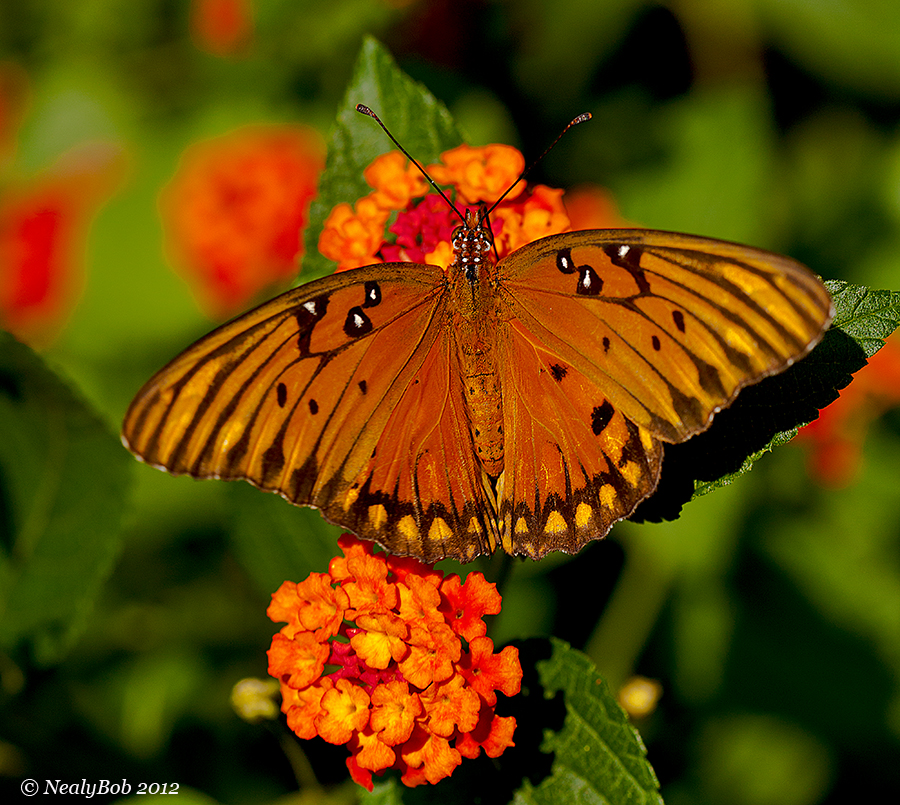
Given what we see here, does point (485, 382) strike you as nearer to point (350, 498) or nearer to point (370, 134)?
point (350, 498)

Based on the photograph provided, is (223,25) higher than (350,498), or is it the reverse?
(223,25)

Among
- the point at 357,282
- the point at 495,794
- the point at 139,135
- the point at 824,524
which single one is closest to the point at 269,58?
the point at 139,135

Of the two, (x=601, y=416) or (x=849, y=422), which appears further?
(x=849, y=422)

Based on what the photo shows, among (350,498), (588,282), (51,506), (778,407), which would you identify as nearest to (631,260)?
(588,282)

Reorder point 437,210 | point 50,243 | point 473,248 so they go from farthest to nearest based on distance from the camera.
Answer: point 50,243
point 437,210
point 473,248

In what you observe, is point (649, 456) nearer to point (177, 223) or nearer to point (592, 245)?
point (592, 245)

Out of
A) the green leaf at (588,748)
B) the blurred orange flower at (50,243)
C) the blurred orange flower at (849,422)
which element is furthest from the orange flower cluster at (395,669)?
the blurred orange flower at (50,243)

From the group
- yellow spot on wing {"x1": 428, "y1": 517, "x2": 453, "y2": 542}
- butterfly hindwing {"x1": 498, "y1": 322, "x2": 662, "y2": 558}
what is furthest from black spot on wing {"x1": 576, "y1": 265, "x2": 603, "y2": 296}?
yellow spot on wing {"x1": 428, "y1": 517, "x2": 453, "y2": 542}

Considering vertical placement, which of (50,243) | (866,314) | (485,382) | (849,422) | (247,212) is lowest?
(50,243)
